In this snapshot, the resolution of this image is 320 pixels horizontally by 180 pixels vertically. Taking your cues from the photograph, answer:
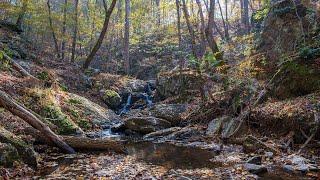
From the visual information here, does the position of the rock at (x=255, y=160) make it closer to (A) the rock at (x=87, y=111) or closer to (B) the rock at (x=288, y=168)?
(B) the rock at (x=288, y=168)

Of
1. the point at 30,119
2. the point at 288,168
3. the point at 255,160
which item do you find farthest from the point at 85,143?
the point at 288,168

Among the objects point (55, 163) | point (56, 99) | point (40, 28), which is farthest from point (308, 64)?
point (40, 28)

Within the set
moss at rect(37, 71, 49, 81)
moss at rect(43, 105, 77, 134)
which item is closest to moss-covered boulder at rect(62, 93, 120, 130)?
moss at rect(43, 105, 77, 134)

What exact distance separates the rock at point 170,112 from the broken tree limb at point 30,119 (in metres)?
6.41

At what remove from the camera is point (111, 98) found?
66.8ft

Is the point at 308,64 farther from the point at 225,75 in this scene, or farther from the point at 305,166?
the point at 305,166

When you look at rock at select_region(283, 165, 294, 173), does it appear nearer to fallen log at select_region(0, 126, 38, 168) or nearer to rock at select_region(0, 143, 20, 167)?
fallen log at select_region(0, 126, 38, 168)

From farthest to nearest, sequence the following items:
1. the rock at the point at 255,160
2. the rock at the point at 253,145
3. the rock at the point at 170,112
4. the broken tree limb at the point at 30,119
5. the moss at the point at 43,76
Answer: the moss at the point at 43,76
the rock at the point at 170,112
the rock at the point at 253,145
the broken tree limb at the point at 30,119
the rock at the point at 255,160

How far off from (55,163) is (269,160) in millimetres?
4989

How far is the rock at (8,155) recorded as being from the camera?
715 cm

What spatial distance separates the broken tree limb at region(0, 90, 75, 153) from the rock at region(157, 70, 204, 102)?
9.79 meters

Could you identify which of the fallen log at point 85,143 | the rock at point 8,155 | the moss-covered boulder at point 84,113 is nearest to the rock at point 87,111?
the moss-covered boulder at point 84,113

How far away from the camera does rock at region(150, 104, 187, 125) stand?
15281mm

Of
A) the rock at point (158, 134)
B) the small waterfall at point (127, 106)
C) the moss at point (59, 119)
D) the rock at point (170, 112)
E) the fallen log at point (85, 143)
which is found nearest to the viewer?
the fallen log at point (85, 143)
